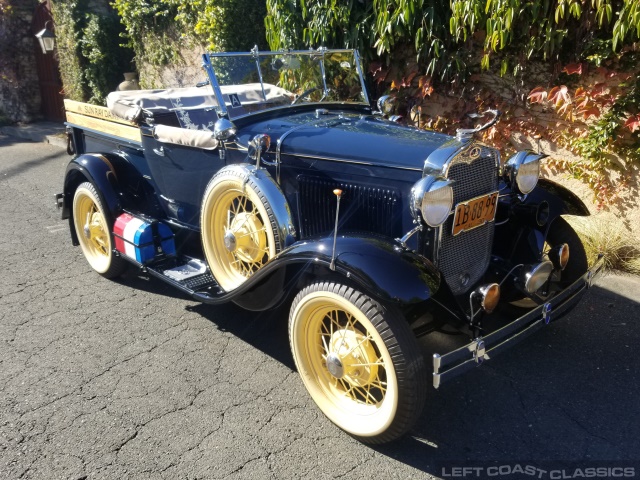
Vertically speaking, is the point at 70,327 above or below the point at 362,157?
below

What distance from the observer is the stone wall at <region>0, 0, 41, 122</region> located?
1182 centimetres

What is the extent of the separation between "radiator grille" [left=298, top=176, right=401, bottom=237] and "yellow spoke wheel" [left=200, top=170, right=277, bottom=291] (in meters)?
0.27

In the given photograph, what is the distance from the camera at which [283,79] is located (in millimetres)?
3695

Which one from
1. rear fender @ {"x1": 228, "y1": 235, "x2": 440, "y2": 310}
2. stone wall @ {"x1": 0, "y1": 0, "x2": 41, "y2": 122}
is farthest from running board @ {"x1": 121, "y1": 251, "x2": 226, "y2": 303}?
stone wall @ {"x1": 0, "y1": 0, "x2": 41, "y2": 122}

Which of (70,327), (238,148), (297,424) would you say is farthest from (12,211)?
(297,424)

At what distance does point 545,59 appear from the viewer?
183 inches

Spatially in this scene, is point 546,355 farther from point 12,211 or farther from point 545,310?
point 12,211

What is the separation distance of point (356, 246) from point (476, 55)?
141 inches

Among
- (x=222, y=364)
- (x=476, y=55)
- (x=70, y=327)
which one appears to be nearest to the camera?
(x=222, y=364)

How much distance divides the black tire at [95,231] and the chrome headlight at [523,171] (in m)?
2.76

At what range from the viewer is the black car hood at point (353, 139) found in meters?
2.69

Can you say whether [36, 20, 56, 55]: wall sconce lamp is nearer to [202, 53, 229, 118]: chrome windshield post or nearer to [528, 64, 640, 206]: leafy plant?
[202, 53, 229, 118]: chrome windshield post

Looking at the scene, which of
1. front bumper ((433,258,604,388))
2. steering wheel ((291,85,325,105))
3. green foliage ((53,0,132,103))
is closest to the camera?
front bumper ((433,258,604,388))

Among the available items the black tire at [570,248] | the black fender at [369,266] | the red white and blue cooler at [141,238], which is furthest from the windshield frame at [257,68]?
the black tire at [570,248]
